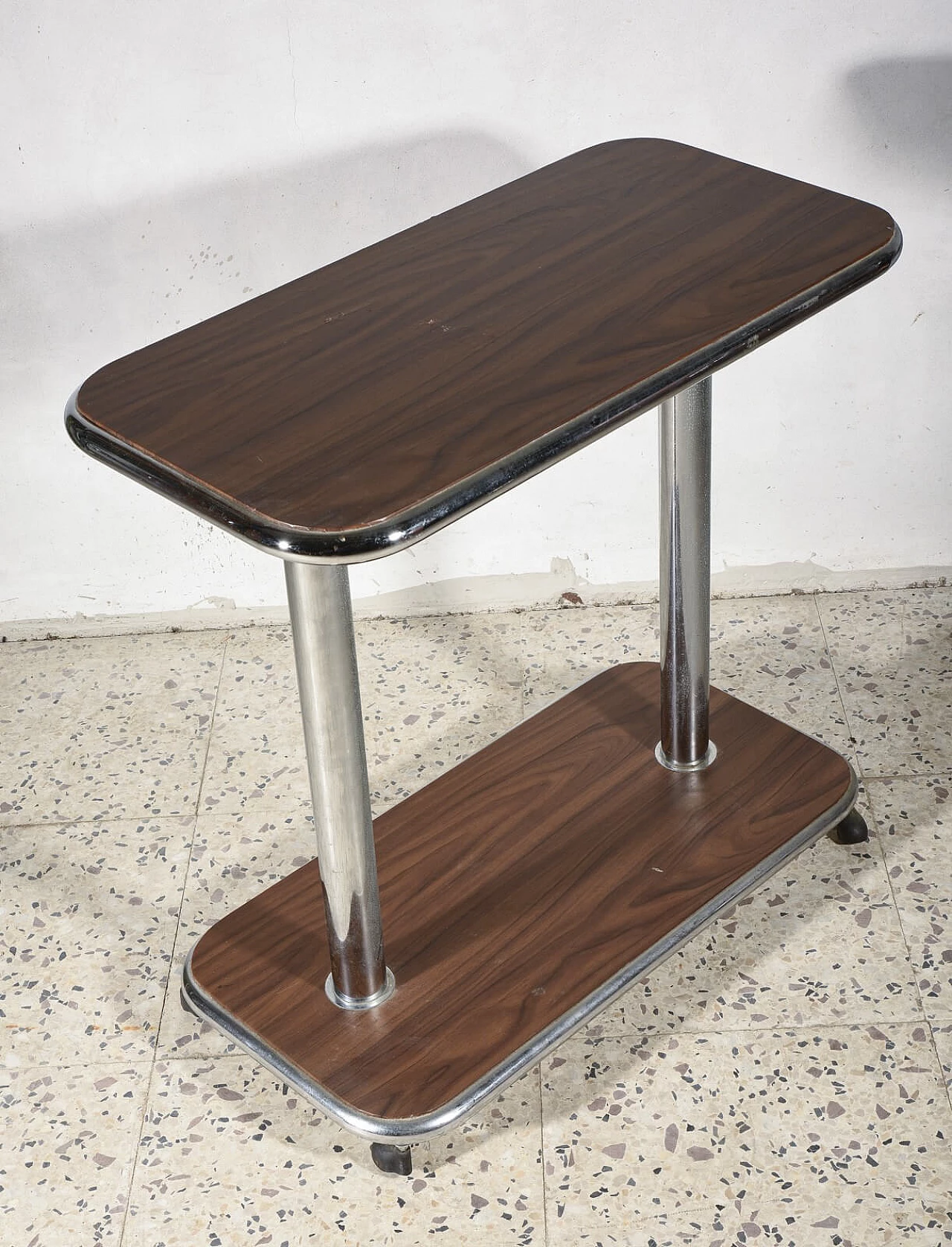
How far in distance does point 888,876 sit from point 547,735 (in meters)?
0.49

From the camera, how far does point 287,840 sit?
2.08 meters

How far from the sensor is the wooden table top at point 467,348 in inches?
47.0

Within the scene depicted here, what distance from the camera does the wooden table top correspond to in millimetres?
1193

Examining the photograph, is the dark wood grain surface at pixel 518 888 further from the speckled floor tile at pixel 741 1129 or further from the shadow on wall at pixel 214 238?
the shadow on wall at pixel 214 238

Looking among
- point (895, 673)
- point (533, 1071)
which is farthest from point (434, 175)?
point (533, 1071)

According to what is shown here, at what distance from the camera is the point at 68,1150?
1.68 metres

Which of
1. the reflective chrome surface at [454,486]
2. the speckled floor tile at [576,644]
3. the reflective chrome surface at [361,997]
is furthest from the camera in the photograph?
the speckled floor tile at [576,644]

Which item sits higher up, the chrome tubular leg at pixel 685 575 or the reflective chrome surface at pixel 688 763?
the chrome tubular leg at pixel 685 575

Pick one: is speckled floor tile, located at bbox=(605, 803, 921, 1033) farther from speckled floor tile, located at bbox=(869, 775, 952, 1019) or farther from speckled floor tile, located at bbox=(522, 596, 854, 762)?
speckled floor tile, located at bbox=(522, 596, 854, 762)

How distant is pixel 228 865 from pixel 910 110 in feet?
4.71

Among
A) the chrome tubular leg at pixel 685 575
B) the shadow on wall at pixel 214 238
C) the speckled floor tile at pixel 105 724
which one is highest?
the shadow on wall at pixel 214 238

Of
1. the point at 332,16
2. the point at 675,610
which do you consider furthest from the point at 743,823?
the point at 332,16

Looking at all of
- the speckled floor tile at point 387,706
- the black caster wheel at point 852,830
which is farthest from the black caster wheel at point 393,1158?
the black caster wheel at point 852,830

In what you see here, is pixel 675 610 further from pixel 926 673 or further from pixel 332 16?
pixel 332 16
